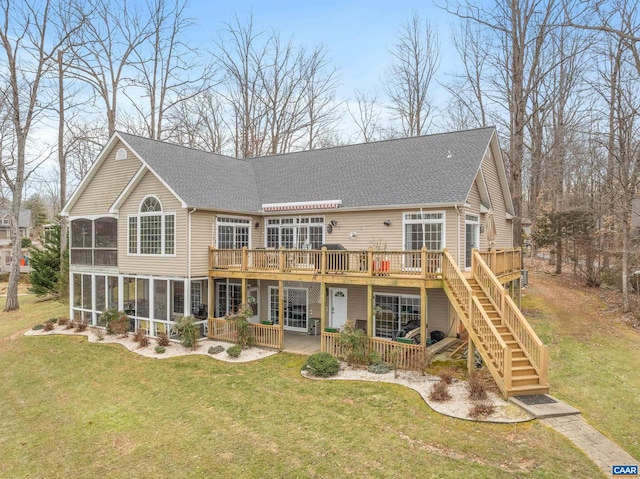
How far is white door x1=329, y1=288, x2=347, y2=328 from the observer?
16656 millimetres

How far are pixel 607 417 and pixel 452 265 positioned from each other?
5.05m

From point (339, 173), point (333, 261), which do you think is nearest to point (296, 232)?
point (339, 173)

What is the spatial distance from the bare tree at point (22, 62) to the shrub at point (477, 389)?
90.1 feet

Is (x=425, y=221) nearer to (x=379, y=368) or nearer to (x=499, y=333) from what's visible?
(x=499, y=333)

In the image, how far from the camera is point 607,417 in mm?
9133

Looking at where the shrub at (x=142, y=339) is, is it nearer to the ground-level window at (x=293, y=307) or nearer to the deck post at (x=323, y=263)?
the ground-level window at (x=293, y=307)

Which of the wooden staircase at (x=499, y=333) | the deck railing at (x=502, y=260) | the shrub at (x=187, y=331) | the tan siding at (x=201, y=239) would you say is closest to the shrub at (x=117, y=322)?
the shrub at (x=187, y=331)

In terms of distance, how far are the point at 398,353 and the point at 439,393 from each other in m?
2.40

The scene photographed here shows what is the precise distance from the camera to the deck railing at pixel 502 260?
1417cm

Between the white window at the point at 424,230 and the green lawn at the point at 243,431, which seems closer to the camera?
the green lawn at the point at 243,431

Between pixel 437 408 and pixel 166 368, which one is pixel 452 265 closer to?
pixel 437 408

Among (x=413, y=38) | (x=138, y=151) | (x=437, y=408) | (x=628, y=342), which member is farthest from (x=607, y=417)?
(x=413, y=38)

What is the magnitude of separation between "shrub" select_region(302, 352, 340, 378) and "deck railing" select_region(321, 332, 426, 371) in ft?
3.64

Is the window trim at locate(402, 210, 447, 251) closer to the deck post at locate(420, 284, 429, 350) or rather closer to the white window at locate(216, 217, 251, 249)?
the deck post at locate(420, 284, 429, 350)
